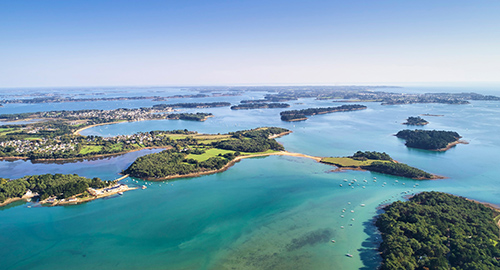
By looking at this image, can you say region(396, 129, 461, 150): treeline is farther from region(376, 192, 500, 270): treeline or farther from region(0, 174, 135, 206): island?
region(0, 174, 135, 206): island

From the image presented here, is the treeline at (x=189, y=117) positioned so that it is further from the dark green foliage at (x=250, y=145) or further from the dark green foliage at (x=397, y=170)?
the dark green foliage at (x=397, y=170)

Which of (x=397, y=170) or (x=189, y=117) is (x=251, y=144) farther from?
(x=189, y=117)


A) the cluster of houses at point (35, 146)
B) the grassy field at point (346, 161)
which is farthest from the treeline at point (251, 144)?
the cluster of houses at point (35, 146)

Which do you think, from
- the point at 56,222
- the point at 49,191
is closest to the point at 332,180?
the point at 56,222

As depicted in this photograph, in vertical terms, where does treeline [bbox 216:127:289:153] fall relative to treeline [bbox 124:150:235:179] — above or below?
above

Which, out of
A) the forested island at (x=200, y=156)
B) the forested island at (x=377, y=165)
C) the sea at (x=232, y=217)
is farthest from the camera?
the forested island at (x=200, y=156)

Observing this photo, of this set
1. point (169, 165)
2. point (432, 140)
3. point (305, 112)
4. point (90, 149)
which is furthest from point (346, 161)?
point (305, 112)

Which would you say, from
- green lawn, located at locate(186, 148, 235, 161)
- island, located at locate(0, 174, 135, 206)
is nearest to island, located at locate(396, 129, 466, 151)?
green lawn, located at locate(186, 148, 235, 161)
